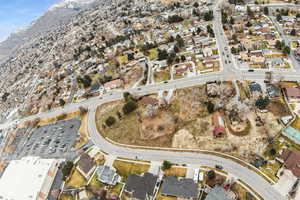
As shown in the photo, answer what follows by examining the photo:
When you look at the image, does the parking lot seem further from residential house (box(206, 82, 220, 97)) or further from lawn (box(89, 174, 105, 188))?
residential house (box(206, 82, 220, 97))

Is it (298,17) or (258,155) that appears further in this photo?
(298,17)

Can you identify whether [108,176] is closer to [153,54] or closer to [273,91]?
[273,91]

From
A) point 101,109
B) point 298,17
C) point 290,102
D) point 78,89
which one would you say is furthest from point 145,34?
point 290,102

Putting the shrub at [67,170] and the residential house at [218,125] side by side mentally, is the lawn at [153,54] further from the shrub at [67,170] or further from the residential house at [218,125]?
the shrub at [67,170]

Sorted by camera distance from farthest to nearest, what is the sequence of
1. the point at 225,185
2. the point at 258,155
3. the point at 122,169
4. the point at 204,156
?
the point at 122,169
the point at 204,156
the point at 258,155
the point at 225,185

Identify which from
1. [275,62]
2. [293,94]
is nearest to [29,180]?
[293,94]

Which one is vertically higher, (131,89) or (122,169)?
(131,89)

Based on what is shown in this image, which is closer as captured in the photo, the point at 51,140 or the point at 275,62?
the point at 275,62

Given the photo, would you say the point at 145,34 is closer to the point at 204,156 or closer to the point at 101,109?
the point at 101,109

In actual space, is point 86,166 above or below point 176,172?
above
